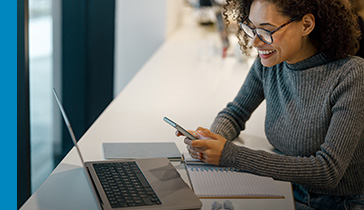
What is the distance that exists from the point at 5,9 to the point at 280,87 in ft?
2.78

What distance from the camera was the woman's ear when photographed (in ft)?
4.45

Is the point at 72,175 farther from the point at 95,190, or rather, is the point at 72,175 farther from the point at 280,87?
the point at 280,87

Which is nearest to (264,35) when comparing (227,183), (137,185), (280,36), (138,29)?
(280,36)

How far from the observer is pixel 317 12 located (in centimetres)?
135

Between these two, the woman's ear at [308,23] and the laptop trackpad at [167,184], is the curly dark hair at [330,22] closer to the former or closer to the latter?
the woman's ear at [308,23]

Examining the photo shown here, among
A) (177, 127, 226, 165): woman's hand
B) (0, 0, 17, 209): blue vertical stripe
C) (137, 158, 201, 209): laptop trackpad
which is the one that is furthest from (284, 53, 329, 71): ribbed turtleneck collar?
(0, 0, 17, 209): blue vertical stripe

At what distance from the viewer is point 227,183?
1290mm

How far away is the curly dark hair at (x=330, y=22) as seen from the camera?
1333mm

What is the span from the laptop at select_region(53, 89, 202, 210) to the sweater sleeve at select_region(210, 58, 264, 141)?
349 mm

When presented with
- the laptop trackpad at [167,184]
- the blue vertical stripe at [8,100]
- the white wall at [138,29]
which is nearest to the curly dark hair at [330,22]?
the laptop trackpad at [167,184]

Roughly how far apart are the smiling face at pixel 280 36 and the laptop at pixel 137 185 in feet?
1.41

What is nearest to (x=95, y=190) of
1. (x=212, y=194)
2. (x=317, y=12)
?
(x=212, y=194)

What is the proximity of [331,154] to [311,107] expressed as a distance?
174 millimetres

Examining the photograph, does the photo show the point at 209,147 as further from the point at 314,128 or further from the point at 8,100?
the point at 8,100
